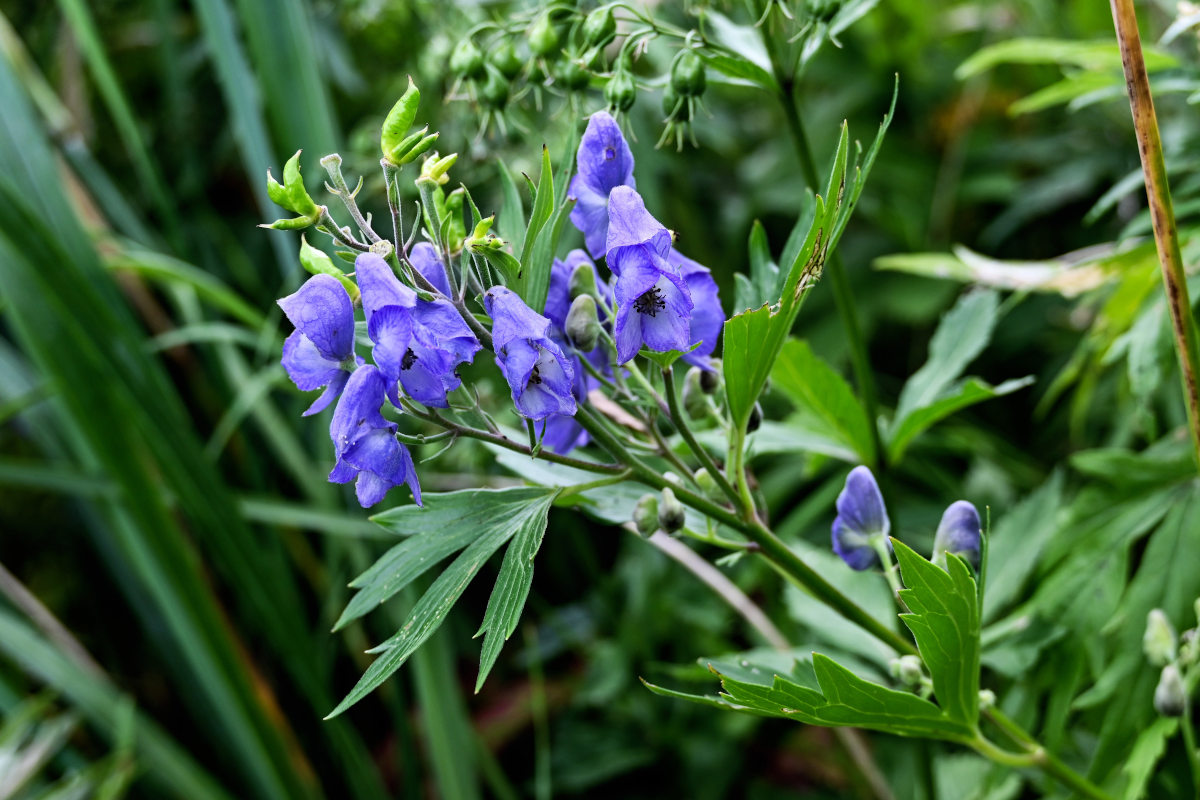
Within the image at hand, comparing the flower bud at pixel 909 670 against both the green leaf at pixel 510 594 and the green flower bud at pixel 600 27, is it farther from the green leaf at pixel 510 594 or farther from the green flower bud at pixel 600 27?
the green flower bud at pixel 600 27

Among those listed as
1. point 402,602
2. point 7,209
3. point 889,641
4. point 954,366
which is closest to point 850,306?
point 954,366

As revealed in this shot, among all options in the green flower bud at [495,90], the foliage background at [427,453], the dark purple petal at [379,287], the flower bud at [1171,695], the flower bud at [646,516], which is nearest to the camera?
the dark purple petal at [379,287]

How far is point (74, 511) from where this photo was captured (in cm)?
168

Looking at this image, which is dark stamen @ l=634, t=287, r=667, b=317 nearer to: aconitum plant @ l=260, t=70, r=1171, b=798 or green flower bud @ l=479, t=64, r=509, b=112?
aconitum plant @ l=260, t=70, r=1171, b=798

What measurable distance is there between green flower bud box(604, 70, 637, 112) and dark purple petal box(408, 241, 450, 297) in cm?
19

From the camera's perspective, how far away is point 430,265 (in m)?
0.57

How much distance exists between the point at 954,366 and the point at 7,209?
1.05 metres

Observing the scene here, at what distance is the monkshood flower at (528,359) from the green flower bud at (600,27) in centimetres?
29

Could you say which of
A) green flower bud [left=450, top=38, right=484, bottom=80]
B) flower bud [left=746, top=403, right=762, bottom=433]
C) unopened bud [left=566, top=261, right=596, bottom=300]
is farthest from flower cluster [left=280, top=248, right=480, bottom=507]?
green flower bud [left=450, top=38, right=484, bottom=80]

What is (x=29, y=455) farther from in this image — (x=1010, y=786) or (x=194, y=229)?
(x=1010, y=786)

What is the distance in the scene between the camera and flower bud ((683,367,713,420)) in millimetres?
659

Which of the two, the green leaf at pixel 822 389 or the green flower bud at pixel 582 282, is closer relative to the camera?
the green flower bud at pixel 582 282

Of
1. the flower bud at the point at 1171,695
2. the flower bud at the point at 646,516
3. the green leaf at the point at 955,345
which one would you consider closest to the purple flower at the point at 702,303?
the flower bud at the point at 646,516

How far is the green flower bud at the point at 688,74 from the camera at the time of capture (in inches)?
27.6
